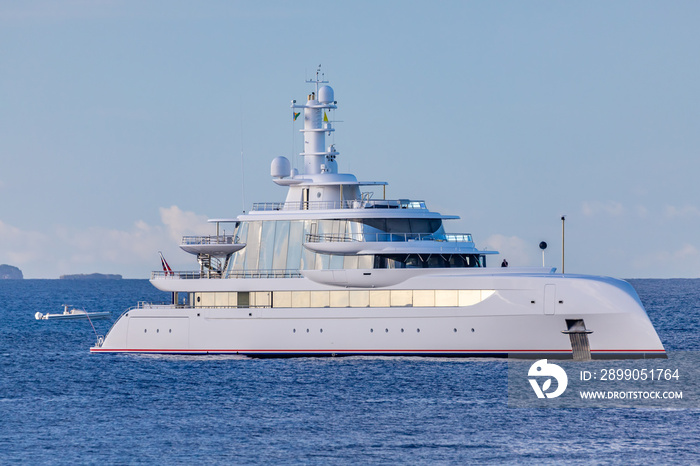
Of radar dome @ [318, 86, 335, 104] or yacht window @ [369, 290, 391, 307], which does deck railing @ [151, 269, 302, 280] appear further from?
radar dome @ [318, 86, 335, 104]

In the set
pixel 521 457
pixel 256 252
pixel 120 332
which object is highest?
pixel 256 252

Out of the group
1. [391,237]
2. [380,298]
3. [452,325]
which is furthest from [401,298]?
[391,237]

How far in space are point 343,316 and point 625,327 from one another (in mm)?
11292

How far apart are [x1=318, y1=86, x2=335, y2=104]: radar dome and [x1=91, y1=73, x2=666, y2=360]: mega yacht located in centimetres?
Result: 7

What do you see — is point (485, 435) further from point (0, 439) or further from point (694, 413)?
point (0, 439)

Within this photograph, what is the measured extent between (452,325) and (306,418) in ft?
38.9

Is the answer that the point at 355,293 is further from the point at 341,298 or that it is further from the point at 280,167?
the point at 280,167

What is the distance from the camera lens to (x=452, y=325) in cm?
4534

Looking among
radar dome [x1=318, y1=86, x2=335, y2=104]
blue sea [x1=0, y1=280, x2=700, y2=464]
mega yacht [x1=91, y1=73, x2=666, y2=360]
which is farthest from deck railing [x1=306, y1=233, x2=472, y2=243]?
radar dome [x1=318, y1=86, x2=335, y2=104]

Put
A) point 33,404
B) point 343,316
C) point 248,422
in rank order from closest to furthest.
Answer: point 248,422 → point 33,404 → point 343,316

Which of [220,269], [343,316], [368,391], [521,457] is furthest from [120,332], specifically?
[521,457]

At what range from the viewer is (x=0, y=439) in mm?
32625

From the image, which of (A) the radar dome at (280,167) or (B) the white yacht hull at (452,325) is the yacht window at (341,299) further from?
(A) the radar dome at (280,167)

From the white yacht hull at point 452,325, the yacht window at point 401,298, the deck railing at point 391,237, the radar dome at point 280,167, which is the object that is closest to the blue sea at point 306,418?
the white yacht hull at point 452,325
